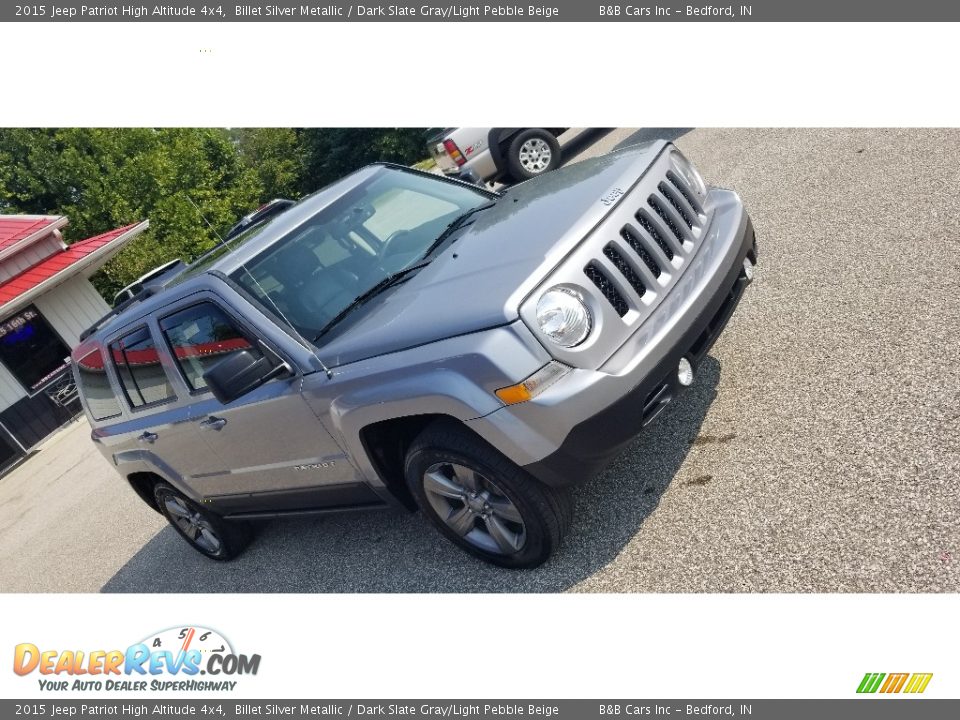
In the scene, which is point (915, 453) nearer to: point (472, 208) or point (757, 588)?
point (757, 588)

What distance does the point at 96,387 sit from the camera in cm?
509

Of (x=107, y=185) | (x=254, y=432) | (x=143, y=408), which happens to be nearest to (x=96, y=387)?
(x=143, y=408)

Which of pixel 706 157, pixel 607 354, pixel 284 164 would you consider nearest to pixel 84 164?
pixel 284 164

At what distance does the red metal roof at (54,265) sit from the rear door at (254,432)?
1072 cm

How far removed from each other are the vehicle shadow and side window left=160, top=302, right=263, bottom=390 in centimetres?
139

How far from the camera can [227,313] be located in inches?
151

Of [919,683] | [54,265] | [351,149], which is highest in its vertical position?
[54,265]

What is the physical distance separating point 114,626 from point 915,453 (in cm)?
465

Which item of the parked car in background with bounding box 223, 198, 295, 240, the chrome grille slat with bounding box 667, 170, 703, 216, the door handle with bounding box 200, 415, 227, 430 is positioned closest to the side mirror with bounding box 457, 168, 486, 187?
the parked car in background with bounding box 223, 198, 295, 240

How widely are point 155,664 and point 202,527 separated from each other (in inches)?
55.8

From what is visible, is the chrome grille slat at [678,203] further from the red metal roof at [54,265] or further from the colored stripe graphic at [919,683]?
the red metal roof at [54,265]

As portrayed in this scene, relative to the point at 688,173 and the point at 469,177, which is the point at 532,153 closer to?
→ the point at 469,177

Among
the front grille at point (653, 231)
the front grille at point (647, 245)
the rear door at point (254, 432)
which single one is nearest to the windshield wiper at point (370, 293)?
the rear door at point (254, 432)

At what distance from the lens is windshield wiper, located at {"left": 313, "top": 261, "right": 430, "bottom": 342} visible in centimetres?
365
